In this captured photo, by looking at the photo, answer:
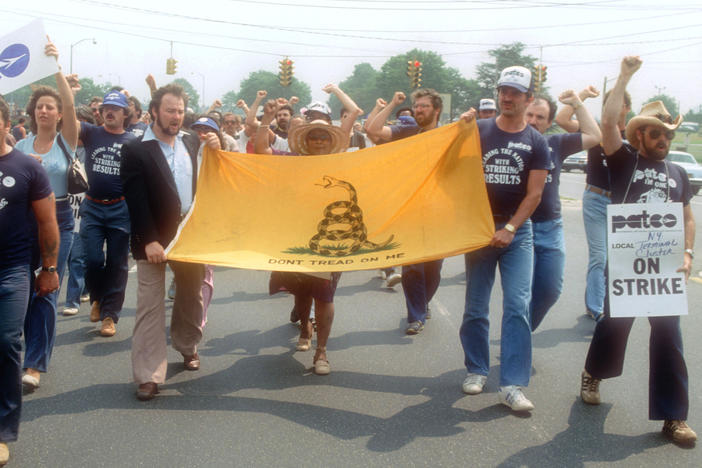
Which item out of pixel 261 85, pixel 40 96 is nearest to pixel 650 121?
pixel 40 96

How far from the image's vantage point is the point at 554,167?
233 inches

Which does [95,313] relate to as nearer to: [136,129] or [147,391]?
[136,129]

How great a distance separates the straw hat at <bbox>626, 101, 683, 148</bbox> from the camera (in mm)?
4453

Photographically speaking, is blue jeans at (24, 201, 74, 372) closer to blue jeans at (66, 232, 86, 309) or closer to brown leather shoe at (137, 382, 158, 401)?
brown leather shoe at (137, 382, 158, 401)

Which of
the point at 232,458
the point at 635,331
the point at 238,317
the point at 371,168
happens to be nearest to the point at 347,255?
the point at 371,168

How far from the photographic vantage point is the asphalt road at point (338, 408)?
3.99m

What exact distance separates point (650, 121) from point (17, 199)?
3627 mm

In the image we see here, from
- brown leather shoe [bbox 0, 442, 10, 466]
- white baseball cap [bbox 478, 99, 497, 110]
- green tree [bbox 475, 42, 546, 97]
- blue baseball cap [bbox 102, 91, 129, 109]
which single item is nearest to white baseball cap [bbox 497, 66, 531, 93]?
blue baseball cap [bbox 102, 91, 129, 109]

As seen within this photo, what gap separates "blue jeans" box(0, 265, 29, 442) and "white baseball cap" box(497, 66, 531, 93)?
126 inches

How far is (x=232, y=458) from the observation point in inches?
154

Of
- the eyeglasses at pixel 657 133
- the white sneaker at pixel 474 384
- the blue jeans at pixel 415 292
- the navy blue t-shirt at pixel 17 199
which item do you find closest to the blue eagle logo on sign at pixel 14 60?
the navy blue t-shirt at pixel 17 199

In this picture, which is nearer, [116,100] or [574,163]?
[116,100]

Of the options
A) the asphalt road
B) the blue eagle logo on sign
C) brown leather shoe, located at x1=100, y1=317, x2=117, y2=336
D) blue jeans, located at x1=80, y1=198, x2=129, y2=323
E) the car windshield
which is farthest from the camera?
the car windshield

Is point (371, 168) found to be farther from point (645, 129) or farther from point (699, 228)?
point (699, 228)
